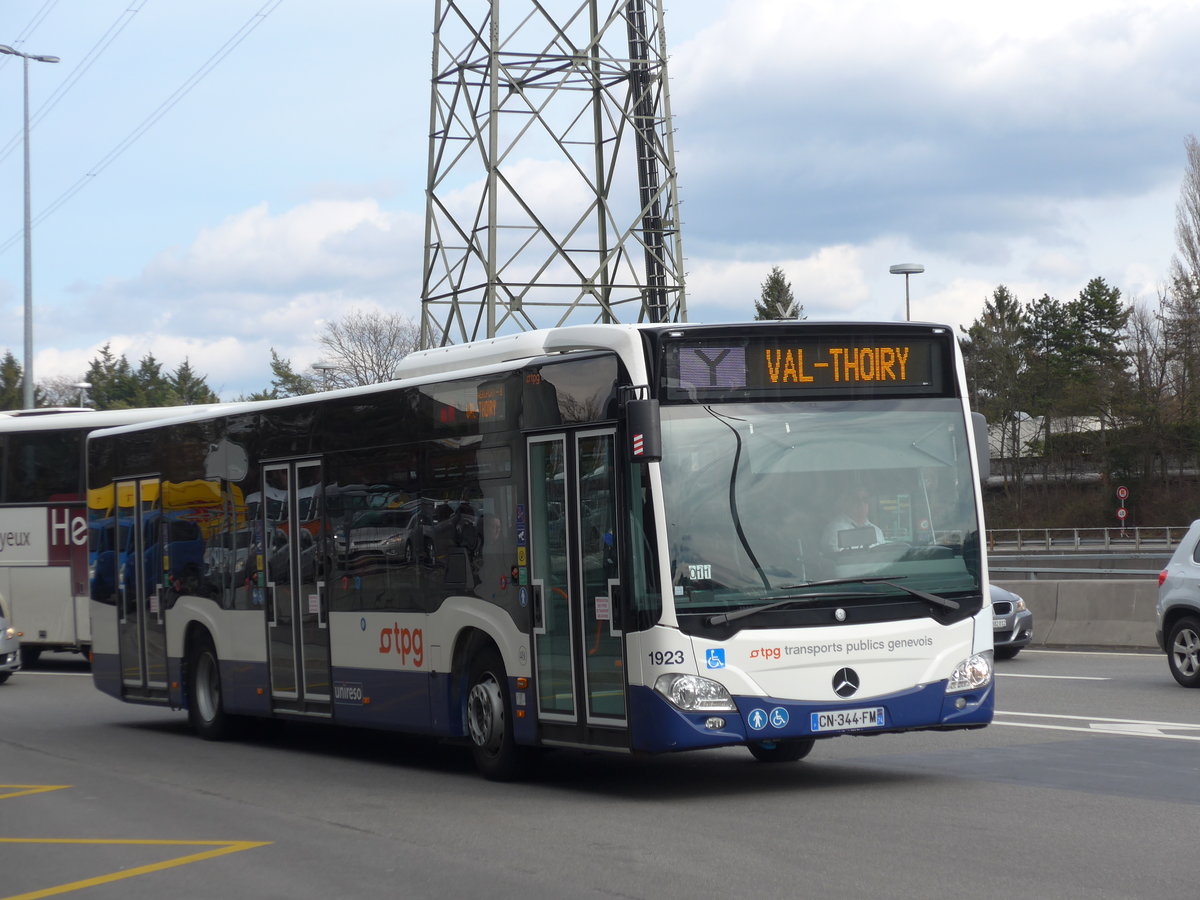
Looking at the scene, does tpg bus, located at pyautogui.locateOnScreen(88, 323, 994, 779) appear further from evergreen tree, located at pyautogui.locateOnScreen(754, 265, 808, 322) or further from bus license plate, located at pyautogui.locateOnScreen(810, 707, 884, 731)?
evergreen tree, located at pyautogui.locateOnScreen(754, 265, 808, 322)

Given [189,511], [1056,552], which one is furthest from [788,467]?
[1056,552]

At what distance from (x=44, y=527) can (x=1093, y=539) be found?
Answer: 56.1 meters

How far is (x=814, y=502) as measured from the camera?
1013 cm

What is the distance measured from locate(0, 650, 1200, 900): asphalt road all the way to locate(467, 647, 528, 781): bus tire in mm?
164

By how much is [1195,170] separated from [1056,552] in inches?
1099

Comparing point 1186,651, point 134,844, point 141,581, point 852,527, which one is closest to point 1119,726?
point 1186,651

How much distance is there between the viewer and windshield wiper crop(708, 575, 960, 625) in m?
9.84

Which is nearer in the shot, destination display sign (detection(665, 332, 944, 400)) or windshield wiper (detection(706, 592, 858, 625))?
windshield wiper (detection(706, 592, 858, 625))

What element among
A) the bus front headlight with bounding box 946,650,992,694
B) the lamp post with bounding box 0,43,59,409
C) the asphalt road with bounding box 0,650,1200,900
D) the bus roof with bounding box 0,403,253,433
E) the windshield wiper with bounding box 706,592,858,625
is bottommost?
the asphalt road with bounding box 0,650,1200,900

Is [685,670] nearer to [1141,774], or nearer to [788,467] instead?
[788,467]

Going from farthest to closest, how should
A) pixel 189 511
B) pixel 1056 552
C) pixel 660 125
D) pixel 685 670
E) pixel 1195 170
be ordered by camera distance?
pixel 1195 170 < pixel 1056 552 < pixel 660 125 < pixel 189 511 < pixel 685 670

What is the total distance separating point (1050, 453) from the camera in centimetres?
9775

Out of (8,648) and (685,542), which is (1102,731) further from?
(8,648)

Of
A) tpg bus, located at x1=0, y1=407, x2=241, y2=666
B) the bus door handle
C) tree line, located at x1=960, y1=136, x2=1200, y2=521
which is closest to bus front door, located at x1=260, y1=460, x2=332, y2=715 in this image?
the bus door handle
